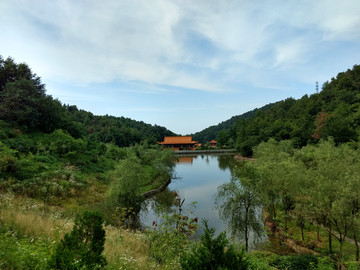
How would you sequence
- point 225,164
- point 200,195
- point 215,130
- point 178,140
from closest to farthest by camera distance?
point 200,195 → point 225,164 → point 178,140 → point 215,130

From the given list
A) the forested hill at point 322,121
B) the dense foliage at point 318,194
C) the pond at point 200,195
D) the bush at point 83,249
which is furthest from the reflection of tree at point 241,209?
the forested hill at point 322,121

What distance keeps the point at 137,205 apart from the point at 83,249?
12.3 m

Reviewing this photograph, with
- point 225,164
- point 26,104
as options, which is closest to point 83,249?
point 26,104

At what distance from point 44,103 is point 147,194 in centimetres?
1863

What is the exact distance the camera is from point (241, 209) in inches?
486

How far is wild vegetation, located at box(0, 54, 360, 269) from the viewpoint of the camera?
13.6 ft

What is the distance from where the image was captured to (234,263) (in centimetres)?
318

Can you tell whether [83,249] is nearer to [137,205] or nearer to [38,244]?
[38,244]

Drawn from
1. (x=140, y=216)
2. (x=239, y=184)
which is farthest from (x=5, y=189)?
(x=239, y=184)

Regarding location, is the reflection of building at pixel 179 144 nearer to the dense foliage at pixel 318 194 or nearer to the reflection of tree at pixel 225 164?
the reflection of tree at pixel 225 164

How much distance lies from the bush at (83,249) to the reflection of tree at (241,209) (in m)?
9.24

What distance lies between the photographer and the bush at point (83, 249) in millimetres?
3043

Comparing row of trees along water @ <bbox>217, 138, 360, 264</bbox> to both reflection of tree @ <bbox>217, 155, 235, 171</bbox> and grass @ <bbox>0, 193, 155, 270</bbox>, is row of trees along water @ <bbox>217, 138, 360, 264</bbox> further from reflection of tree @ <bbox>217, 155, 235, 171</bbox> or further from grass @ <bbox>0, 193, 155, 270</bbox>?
reflection of tree @ <bbox>217, 155, 235, 171</bbox>

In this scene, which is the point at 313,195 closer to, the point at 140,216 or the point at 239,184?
the point at 239,184
